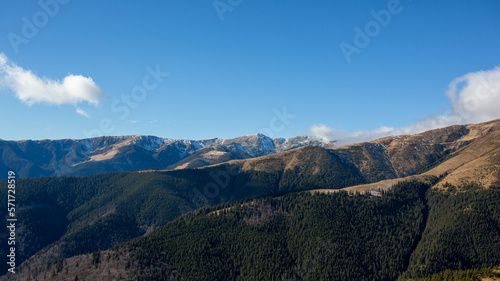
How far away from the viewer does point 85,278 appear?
626ft

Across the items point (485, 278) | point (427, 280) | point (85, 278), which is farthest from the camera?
point (85, 278)

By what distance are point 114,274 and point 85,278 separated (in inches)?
755

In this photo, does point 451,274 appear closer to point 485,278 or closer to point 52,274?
point 485,278

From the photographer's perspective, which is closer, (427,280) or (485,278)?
(485,278)

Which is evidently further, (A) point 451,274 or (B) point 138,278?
(B) point 138,278

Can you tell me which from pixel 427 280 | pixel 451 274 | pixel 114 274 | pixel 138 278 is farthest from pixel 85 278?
pixel 451 274

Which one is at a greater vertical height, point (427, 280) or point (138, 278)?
point (138, 278)

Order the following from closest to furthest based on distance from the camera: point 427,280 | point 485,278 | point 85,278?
point 485,278 → point 427,280 → point 85,278

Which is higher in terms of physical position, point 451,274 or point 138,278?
point 138,278

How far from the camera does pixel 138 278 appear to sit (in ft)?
641

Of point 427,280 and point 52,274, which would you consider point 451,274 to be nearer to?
point 427,280

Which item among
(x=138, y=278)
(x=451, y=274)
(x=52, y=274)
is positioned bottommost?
(x=451, y=274)

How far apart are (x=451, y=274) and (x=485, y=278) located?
33.3 meters

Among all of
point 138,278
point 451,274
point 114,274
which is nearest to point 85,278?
point 114,274
